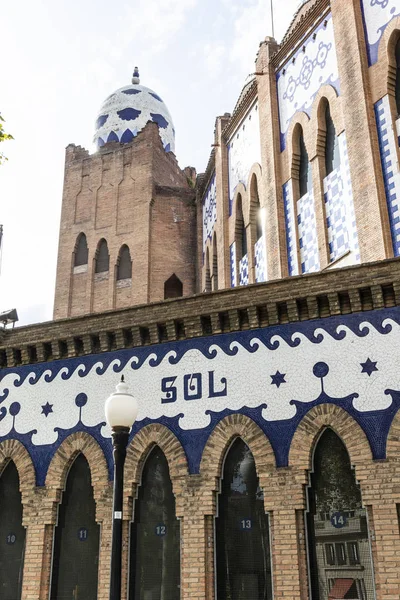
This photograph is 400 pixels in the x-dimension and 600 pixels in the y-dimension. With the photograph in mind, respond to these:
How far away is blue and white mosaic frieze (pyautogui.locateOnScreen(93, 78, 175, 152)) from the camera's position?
28.8 m

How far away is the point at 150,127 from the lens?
26812mm

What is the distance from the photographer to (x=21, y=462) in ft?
35.6

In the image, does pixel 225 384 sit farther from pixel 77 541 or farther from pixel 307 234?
pixel 307 234

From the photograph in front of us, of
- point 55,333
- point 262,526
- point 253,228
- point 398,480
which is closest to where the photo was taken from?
point 398,480

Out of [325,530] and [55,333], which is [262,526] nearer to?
[325,530]

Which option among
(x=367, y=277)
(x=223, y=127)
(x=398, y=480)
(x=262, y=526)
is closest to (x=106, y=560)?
(x=262, y=526)

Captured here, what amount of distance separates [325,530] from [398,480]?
118 centimetres

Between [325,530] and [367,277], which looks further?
[367,277]

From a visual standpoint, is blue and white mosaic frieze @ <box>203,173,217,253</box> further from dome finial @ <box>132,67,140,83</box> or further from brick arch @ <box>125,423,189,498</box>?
brick arch @ <box>125,423,189,498</box>

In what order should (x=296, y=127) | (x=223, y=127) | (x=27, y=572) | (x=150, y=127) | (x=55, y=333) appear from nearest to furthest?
(x=27, y=572) → (x=55, y=333) → (x=296, y=127) → (x=223, y=127) → (x=150, y=127)

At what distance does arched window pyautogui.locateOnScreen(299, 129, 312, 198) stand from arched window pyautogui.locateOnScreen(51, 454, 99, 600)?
880 cm

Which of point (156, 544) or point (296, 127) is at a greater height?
point (296, 127)

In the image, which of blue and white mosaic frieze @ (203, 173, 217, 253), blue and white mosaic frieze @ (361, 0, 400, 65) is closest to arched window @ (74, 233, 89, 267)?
blue and white mosaic frieze @ (203, 173, 217, 253)

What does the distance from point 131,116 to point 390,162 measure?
18.1m
